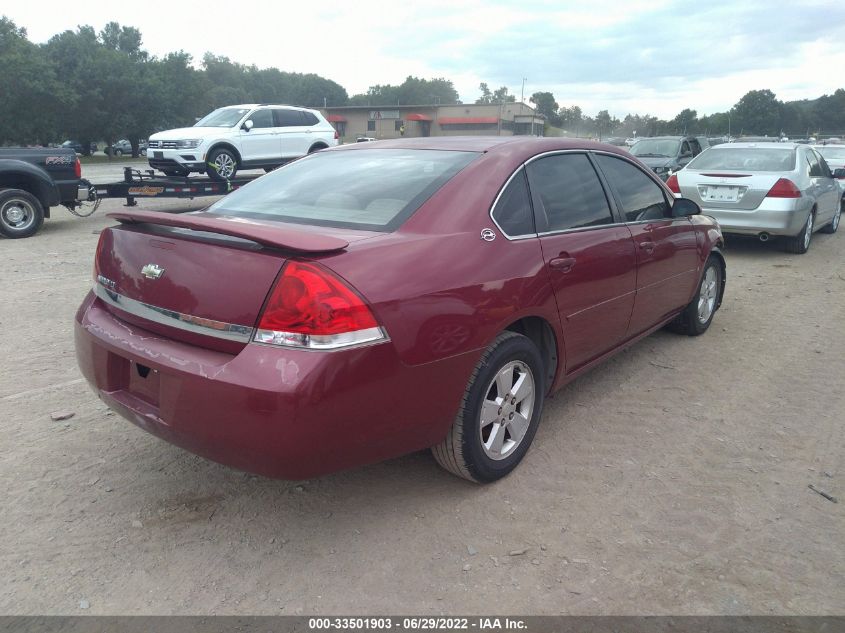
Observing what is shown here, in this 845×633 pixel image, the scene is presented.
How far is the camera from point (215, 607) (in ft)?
7.79

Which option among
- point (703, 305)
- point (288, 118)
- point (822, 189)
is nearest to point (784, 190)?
point (822, 189)

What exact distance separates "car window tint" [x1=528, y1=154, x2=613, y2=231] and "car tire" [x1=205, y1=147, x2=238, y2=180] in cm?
1191

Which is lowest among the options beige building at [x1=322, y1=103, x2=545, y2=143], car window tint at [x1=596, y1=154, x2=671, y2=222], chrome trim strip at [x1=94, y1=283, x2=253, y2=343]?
chrome trim strip at [x1=94, y1=283, x2=253, y2=343]

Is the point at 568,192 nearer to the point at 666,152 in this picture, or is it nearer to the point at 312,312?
the point at 312,312

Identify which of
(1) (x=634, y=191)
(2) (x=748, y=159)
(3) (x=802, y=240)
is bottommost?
(3) (x=802, y=240)

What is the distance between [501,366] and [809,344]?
12.1 ft

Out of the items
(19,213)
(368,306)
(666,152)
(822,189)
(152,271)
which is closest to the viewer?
(368,306)

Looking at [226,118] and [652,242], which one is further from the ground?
[226,118]

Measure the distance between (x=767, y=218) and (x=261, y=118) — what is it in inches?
437

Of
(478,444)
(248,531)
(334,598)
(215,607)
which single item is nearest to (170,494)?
(248,531)

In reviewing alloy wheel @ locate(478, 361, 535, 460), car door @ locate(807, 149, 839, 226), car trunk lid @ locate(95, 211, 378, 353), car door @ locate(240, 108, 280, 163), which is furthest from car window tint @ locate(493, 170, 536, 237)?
car door @ locate(240, 108, 280, 163)

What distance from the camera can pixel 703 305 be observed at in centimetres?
550

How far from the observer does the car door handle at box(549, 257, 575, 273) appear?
130 inches

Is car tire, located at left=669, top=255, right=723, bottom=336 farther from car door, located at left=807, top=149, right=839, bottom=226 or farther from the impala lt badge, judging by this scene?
car door, located at left=807, top=149, right=839, bottom=226
